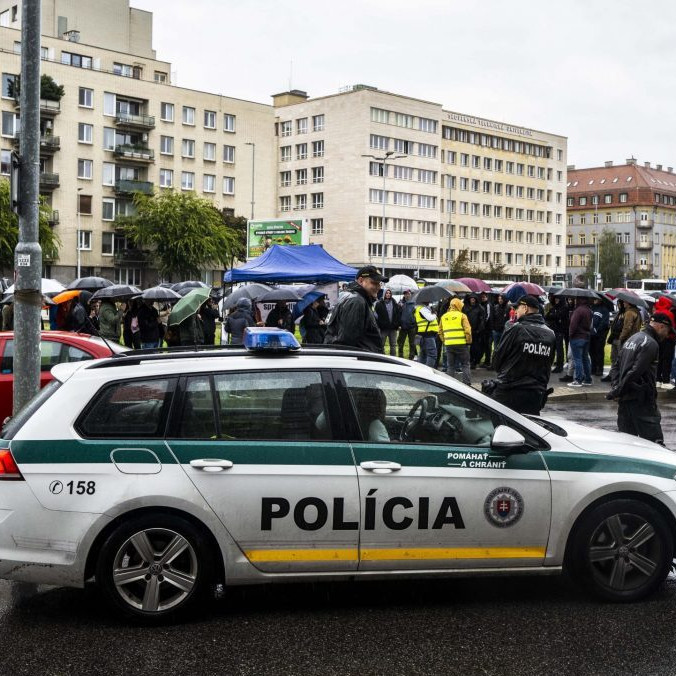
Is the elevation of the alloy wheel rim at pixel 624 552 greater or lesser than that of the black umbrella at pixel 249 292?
lesser

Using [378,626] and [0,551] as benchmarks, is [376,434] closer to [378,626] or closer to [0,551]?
[378,626]

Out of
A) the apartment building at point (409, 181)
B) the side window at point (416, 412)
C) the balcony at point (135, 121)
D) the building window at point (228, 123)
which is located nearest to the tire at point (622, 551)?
the side window at point (416, 412)

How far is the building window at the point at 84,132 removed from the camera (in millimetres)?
73438

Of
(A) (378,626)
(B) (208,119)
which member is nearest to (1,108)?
(B) (208,119)

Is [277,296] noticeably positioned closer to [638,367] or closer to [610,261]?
[638,367]

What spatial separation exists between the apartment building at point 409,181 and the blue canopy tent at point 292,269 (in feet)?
220

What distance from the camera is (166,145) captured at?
7962 centimetres

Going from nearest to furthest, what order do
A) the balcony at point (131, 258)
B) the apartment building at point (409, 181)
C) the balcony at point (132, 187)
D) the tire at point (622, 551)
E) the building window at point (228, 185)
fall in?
the tire at point (622, 551)
the balcony at point (131, 258)
the balcony at point (132, 187)
the building window at point (228, 185)
the apartment building at point (409, 181)

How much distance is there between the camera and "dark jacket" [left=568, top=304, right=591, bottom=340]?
17312 mm

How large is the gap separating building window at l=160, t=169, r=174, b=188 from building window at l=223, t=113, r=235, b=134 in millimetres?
7476

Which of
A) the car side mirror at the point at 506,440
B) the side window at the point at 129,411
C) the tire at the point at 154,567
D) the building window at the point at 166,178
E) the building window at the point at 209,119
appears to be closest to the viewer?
the tire at the point at 154,567

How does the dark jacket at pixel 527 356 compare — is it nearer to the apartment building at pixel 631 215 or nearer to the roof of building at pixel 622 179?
the apartment building at pixel 631 215

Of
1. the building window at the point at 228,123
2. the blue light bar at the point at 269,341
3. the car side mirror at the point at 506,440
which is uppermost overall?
the building window at the point at 228,123

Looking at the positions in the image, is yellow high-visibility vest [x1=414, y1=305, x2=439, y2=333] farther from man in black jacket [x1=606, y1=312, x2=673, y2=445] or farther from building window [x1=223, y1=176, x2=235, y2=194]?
building window [x1=223, y1=176, x2=235, y2=194]
